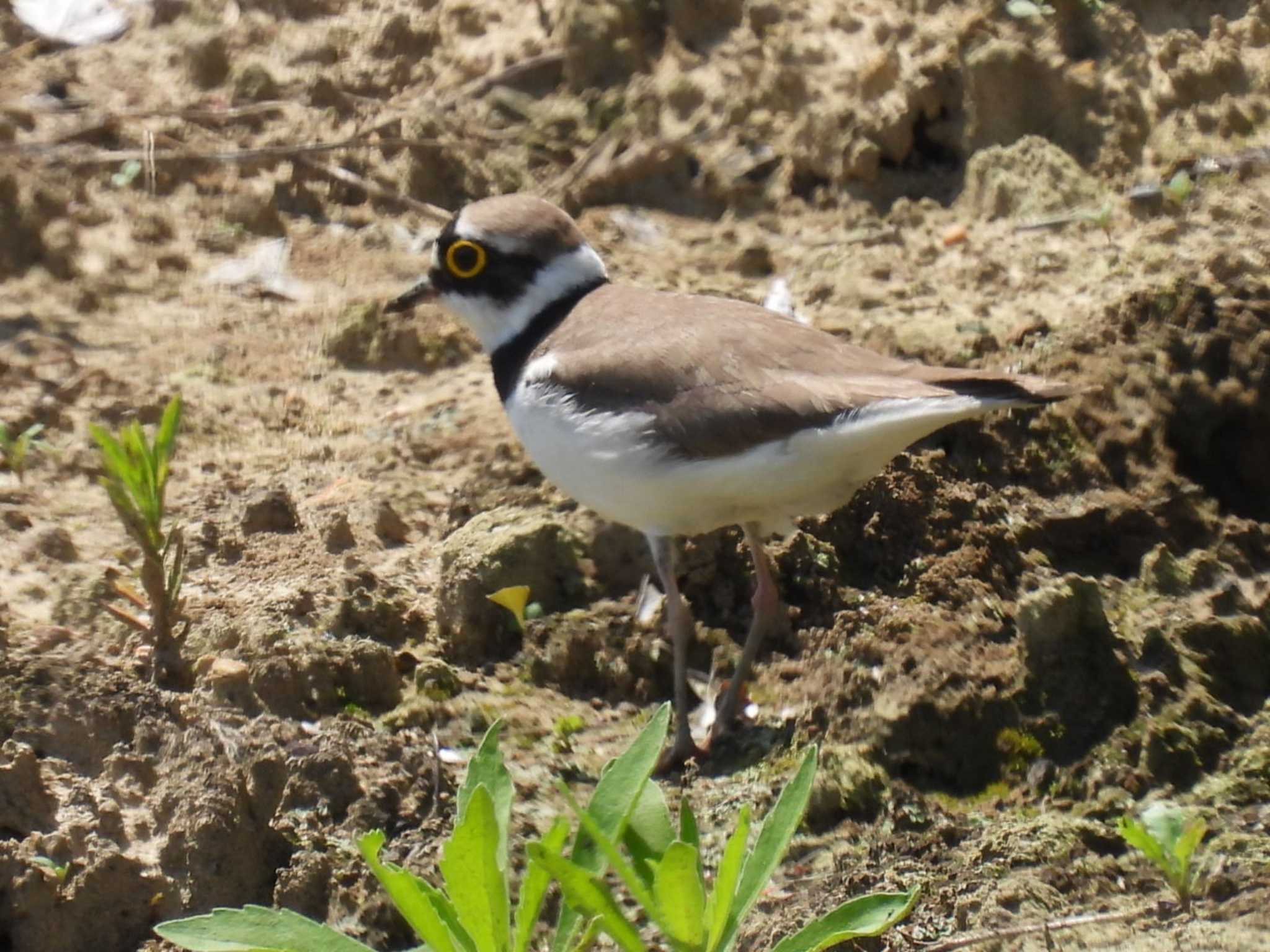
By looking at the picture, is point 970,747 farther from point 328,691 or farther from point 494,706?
point 328,691

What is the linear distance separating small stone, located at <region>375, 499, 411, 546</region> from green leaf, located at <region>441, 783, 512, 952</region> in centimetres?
240

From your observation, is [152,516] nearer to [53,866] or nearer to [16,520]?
[16,520]

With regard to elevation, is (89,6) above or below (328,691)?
above

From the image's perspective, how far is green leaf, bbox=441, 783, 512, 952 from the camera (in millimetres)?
3141

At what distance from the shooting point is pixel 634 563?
17.1 feet

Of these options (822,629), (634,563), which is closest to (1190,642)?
(822,629)

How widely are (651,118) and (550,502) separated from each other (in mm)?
2542

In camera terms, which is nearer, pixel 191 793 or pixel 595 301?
pixel 191 793

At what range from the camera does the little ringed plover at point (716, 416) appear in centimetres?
445

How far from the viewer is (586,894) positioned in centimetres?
308

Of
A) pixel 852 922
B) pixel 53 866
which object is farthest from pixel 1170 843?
pixel 53 866

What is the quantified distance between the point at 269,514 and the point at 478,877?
2.47m

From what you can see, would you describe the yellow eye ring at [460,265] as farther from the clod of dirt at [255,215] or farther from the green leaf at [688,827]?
the green leaf at [688,827]

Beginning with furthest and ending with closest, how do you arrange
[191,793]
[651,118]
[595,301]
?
[651,118]
[595,301]
[191,793]
